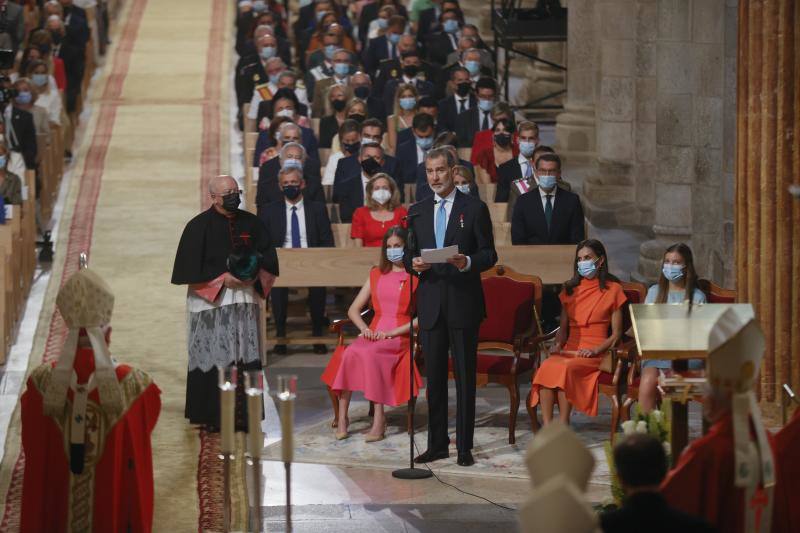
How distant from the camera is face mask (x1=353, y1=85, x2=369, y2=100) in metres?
17.7

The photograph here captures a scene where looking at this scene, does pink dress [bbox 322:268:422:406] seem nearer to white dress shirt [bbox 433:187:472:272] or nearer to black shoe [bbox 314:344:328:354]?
white dress shirt [bbox 433:187:472:272]

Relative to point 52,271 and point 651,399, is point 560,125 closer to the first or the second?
point 52,271

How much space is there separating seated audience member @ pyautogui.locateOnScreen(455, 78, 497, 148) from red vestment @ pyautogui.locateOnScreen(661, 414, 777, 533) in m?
10.7

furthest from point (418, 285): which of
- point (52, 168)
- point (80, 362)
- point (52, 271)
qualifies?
point (52, 168)

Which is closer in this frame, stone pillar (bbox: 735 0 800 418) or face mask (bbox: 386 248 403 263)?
stone pillar (bbox: 735 0 800 418)

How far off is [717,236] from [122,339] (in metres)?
4.86

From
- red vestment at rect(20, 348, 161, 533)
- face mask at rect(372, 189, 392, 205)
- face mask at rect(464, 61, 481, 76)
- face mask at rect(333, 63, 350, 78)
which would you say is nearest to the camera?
red vestment at rect(20, 348, 161, 533)

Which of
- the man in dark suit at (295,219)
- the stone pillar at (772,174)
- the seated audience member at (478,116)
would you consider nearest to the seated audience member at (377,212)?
the man in dark suit at (295,219)

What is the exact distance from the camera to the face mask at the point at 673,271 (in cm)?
1002

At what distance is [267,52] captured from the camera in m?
20.9

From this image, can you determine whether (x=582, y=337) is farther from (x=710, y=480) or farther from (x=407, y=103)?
(x=407, y=103)

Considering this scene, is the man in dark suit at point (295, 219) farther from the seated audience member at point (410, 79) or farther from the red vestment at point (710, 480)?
the red vestment at point (710, 480)

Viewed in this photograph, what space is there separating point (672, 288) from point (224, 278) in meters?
2.74

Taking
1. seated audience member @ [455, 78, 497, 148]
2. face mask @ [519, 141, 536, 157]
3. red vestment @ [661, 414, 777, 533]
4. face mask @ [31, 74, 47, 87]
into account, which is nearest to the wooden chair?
face mask @ [519, 141, 536, 157]
